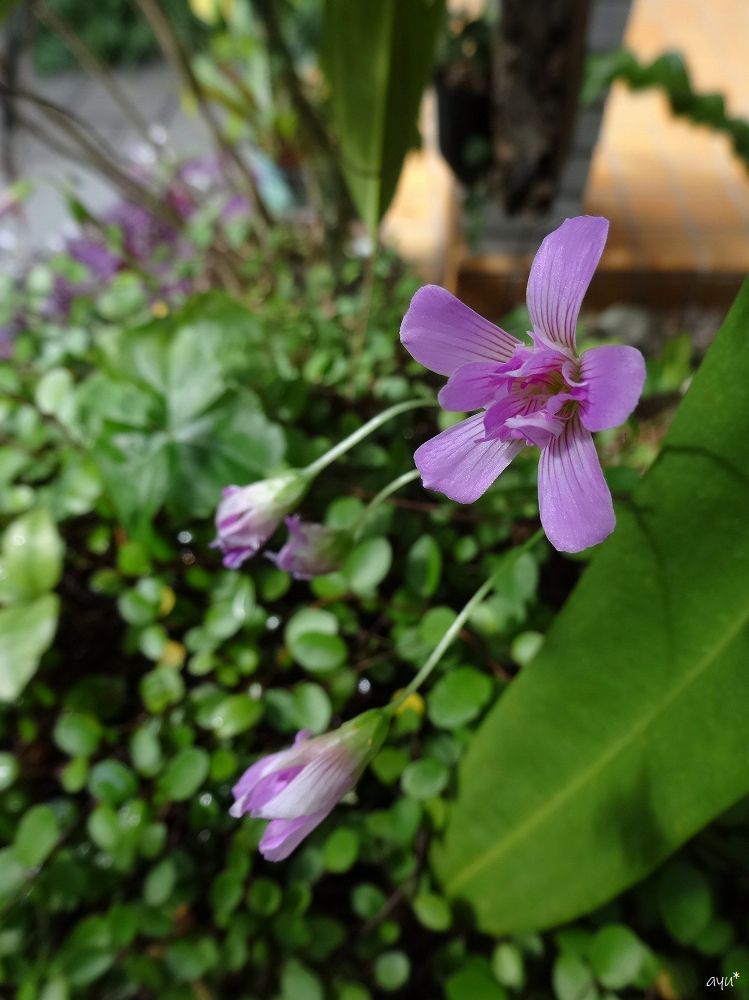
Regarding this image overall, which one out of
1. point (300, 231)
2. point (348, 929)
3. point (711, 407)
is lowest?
point (348, 929)

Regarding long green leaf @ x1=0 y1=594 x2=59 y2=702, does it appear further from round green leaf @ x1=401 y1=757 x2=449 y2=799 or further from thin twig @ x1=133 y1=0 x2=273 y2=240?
thin twig @ x1=133 y1=0 x2=273 y2=240

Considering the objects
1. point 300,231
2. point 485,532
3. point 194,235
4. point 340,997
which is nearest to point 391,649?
point 485,532

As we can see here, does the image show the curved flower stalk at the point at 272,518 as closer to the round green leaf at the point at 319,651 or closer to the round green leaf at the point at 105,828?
the round green leaf at the point at 319,651

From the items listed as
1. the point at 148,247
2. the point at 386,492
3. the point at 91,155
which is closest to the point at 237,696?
the point at 386,492

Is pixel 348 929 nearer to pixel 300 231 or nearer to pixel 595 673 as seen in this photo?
pixel 595 673

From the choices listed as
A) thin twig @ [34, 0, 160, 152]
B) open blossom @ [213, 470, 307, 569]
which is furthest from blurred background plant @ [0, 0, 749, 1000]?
thin twig @ [34, 0, 160, 152]

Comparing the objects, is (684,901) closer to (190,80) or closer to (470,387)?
(470,387)

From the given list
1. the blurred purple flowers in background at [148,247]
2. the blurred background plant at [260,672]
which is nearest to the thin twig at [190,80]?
the blurred purple flowers in background at [148,247]

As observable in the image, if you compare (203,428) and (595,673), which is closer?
(595,673)
